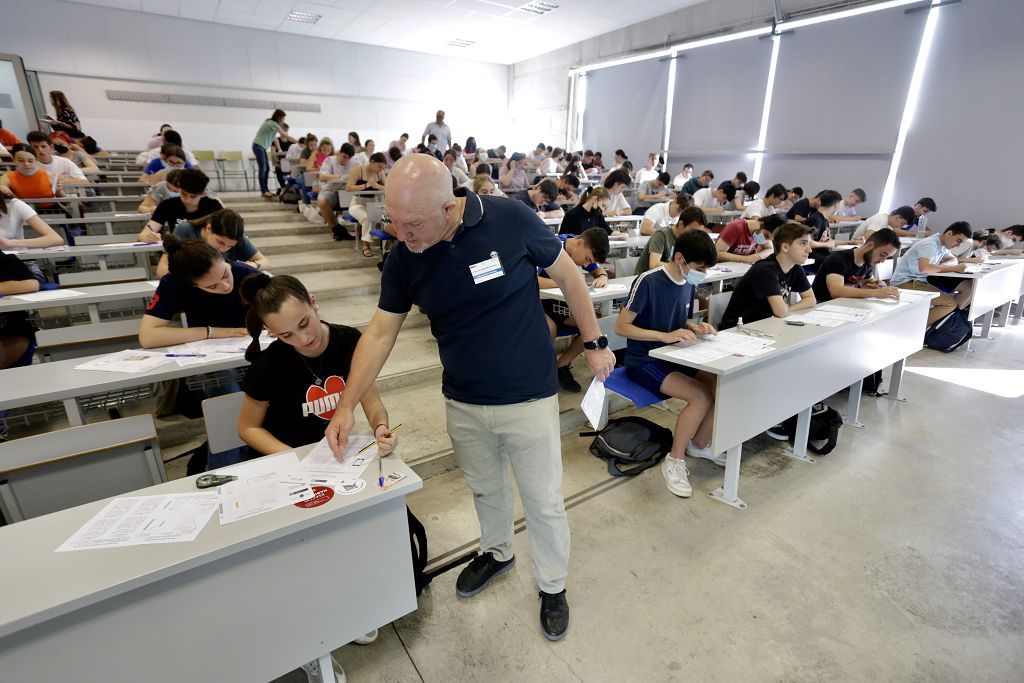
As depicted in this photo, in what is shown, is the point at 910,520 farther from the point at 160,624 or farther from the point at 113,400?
the point at 113,400

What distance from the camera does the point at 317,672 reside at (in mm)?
1425

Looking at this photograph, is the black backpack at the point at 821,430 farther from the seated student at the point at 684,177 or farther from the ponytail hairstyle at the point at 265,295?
the seated student at the point at 684,177

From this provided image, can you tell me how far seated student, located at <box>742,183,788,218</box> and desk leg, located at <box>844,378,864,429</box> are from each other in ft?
12.0

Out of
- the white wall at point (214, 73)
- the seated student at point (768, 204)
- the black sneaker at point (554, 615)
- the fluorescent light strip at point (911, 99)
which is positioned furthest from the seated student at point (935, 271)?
the white wall at point (214, 73)

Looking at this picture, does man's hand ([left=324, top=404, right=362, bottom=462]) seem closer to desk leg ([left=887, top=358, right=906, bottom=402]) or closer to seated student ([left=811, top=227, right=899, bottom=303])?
seated student ([left=811, top=227, right=899, bottom=303])

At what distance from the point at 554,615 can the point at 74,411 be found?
201 centimetres

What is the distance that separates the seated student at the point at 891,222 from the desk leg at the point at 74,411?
700 cm

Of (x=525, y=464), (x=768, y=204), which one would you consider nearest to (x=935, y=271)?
(x=768, y=204)

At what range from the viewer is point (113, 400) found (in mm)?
2457

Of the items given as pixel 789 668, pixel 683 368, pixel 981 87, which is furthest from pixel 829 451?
pixel 981 87

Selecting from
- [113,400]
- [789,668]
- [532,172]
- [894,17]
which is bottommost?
[789,668]

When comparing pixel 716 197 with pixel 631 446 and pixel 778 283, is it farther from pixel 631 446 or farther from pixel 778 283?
pixel 631 446

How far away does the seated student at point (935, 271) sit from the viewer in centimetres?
441

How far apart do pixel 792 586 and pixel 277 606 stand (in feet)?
6.00
